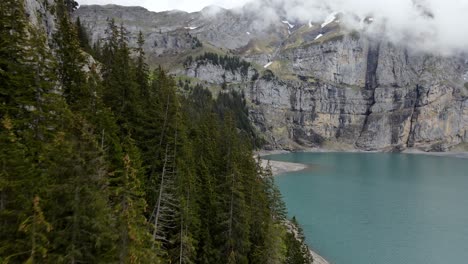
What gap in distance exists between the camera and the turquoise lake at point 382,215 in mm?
46750

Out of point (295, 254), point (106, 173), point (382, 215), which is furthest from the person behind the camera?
point (382, 215)

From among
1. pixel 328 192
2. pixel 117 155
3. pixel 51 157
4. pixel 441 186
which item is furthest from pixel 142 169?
pixel 441 186

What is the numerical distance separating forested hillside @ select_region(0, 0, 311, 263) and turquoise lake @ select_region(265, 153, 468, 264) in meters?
16.2

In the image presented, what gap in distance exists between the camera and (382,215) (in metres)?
64.8

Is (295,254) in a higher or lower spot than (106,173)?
lower

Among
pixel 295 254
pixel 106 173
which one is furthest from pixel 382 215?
pixel 106 173

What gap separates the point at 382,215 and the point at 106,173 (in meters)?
63.2

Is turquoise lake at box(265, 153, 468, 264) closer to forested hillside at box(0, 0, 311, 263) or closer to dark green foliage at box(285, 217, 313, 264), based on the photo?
dark green foliage at box(285, 217, 313, 264)

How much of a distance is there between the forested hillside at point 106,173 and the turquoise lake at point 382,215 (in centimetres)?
1616

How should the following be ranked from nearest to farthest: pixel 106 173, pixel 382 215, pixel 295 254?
pixel 106 173
pixel 295 254
pixel 382 215

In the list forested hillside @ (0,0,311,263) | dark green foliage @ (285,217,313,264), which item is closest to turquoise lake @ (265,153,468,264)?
dark green foliage @ (285,217,313,264)

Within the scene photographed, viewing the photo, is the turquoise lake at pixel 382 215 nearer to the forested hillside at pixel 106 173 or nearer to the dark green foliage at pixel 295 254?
the dark green foliage at pixel 295 254

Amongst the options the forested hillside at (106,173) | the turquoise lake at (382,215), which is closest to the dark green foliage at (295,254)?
the forested hillside at (106,173)

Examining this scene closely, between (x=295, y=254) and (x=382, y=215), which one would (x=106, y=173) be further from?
(x=382, y=215)
